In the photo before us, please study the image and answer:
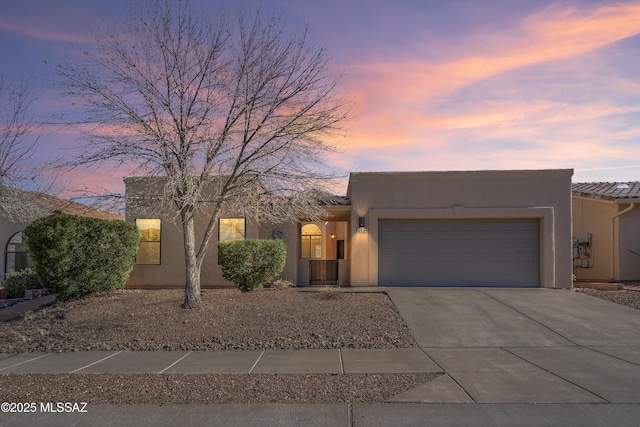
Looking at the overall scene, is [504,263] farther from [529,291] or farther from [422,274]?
[422,274]

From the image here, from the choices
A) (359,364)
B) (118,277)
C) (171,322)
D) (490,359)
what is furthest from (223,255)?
(490,359)

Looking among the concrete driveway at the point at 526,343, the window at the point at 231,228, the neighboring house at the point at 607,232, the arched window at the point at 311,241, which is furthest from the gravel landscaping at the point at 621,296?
the arched window at the point at 311,241

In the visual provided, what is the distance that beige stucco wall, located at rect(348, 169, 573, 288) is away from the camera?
1614 centimetres

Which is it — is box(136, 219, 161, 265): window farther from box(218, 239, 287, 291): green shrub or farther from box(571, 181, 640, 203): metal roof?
box(571, 181, 640, 203): metal roof

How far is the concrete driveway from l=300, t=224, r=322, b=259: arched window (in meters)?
11.9

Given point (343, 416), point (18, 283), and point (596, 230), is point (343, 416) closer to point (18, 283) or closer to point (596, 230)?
point (18, 283)

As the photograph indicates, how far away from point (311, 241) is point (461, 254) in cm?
1234

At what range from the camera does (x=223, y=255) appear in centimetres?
1510

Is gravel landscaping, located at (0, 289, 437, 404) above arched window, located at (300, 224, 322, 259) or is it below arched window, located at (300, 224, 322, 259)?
below

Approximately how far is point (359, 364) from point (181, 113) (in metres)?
7.16

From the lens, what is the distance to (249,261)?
1495 centimetres

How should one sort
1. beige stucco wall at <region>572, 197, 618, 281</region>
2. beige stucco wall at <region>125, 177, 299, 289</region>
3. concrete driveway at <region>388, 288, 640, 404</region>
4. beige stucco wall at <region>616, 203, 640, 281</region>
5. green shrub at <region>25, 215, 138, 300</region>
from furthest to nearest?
beige stucco wall at <region>572, 197, 618, 281</region>, beige stucco wall at <region>616, 203, 640, 281</region>, beige stucco wall at <region>125, 177, 299, 289</region>, green shrub at <region>25, 215, 138, 300</region>, concrete driveway at <region>388, 288, 640, 404</region>

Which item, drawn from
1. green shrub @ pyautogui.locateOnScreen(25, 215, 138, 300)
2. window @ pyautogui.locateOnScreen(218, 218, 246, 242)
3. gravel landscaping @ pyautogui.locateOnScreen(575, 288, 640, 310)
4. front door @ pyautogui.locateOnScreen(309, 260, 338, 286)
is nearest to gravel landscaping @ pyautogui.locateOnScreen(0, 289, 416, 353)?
green shrub @ pyautogui.locateOnScreen(25, 215, 138, 300)

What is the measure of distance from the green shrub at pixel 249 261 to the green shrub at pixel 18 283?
7.38 m
